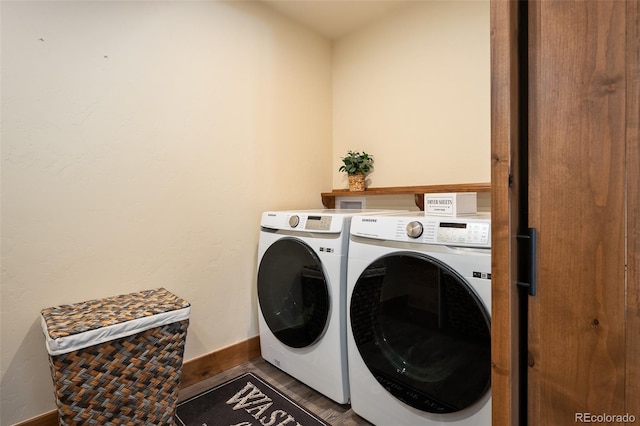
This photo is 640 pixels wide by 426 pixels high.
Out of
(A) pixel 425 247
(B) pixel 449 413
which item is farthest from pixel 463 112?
(B) pixel 449 413

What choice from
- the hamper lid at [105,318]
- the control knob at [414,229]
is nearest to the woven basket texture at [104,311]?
the hamper lid at [105,318]

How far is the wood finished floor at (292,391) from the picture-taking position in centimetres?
150

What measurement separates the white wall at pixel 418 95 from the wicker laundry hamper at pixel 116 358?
1609 millimetres

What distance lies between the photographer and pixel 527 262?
22.8 inches

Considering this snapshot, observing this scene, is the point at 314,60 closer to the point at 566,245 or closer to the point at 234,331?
the point at 234,331

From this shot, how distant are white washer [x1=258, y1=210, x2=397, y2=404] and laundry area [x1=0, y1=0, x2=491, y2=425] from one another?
0.01 meters

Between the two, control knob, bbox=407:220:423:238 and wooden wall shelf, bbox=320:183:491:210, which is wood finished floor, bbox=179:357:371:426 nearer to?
control knob, bbox=407:220:423:238

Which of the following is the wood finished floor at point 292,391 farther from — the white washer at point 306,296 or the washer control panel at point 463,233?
the washer control panel at point 463,233

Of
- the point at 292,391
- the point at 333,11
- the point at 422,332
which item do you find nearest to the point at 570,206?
the point at 422,332

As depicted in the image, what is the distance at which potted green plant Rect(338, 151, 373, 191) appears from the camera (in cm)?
230

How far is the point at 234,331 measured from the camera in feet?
6.50

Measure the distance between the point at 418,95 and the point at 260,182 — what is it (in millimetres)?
1160

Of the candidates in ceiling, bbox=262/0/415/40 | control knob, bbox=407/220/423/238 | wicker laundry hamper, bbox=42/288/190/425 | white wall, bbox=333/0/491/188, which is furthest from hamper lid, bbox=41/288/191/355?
ceiling, bbox=262/0/415/40

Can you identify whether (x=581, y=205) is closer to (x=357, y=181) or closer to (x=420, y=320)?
(x=420, y=320)
